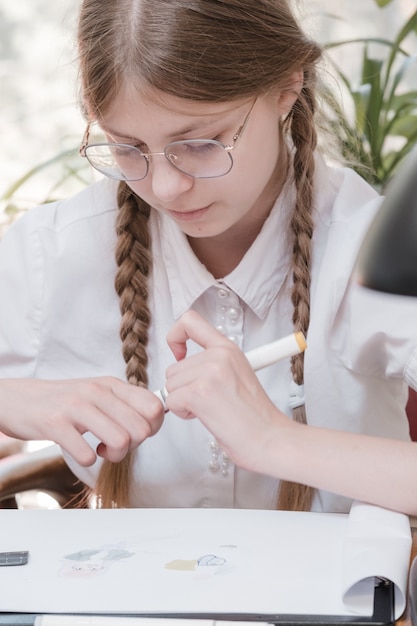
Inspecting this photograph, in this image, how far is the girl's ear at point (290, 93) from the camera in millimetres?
1134

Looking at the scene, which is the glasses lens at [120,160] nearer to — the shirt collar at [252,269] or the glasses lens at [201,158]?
the glasses lens at [201,158]

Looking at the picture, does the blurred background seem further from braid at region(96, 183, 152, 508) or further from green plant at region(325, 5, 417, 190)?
braid at region(96, 183, 152, 508)

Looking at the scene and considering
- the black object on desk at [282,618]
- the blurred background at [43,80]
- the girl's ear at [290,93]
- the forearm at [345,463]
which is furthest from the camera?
the blurred background at [43,80]

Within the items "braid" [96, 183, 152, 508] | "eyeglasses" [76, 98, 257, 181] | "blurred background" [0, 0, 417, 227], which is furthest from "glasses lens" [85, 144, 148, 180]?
"blurred background" [0, 0, 417, 227]

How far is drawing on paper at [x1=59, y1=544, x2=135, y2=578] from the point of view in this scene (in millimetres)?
823

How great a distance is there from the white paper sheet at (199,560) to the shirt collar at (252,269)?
1.15ft

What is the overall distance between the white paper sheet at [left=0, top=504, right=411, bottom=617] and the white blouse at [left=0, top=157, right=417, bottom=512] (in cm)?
26

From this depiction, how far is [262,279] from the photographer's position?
1243 millimetres

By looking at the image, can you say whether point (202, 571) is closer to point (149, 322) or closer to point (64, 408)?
point (64, 408)

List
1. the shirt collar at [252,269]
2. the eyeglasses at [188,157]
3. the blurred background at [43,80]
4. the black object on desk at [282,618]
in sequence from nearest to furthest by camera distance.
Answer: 1. the black object on desk at [282,618]
2. the eyeglasses at [188,157]
3. the shirt collar at [252,269]
4. the blurred background at [43,80]

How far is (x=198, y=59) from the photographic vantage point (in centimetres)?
103

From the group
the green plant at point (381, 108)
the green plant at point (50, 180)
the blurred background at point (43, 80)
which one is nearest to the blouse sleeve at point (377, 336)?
the green plant at point (381, 108)

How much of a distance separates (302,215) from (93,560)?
56 cm

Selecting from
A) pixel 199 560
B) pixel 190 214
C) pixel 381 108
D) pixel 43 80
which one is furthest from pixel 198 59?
pixel 43 80
